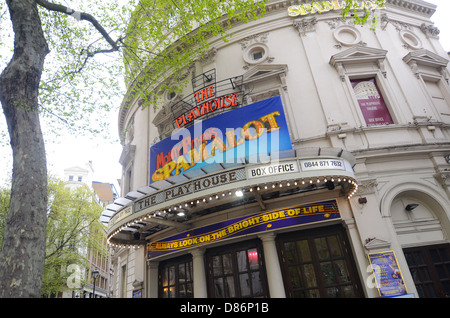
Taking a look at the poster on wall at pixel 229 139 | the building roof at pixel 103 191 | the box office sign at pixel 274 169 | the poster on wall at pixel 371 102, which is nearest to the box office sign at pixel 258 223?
the box office sign at pixel 274 169

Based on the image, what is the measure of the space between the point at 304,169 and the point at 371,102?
5.98 metres

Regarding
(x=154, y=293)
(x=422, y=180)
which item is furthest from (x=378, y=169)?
(x=154, y=293)

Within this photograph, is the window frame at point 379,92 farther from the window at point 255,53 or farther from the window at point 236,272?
the window at point 236,272

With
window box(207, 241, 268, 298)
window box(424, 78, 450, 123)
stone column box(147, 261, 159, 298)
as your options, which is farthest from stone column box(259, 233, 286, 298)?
window box(424, 78, 450, 123)

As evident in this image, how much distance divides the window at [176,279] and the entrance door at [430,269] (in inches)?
329

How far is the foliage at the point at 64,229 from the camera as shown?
21.8 metres

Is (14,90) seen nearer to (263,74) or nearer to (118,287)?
(263,74)

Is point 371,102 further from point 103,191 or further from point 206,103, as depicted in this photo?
point 103,191

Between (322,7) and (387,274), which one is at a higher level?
(322,7)

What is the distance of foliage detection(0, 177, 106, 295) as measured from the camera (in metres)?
21.8

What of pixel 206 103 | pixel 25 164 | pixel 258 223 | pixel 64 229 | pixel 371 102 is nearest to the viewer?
pixel 25 164

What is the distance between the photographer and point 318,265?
9625mm

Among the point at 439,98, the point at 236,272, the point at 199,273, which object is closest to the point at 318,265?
the point at 236,272

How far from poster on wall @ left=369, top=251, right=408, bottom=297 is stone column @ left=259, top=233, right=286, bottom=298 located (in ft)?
9.91
